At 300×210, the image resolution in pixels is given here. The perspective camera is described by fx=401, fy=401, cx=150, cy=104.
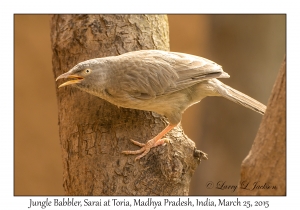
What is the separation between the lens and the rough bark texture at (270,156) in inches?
105

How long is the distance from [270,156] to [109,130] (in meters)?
1.86

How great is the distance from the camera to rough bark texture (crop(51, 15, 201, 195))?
379 centimetres

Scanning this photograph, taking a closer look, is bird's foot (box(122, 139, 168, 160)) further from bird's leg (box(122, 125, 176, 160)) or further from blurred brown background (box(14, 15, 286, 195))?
blurred brown background (box(14, 15, 286, 195))

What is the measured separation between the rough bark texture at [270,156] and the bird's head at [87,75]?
1772 mm

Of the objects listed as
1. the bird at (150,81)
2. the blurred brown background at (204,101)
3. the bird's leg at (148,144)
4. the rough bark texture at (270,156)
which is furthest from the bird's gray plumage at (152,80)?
the blurred brown background at (204,101)

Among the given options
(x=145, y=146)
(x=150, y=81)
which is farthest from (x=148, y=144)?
(x=150, y=81)

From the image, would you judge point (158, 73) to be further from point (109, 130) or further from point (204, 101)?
point (204, 101)

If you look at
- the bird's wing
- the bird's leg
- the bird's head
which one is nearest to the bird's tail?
the bird's wing

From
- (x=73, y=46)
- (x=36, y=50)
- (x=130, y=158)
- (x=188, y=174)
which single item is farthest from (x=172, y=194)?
(x=36, y=50)

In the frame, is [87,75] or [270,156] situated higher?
[87,75]

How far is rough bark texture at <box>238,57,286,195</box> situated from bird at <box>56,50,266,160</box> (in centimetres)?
133

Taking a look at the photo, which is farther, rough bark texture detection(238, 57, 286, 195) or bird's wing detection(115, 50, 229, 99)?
bird's wing detection(115, 50, 229, 99)

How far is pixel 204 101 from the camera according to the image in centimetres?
870
